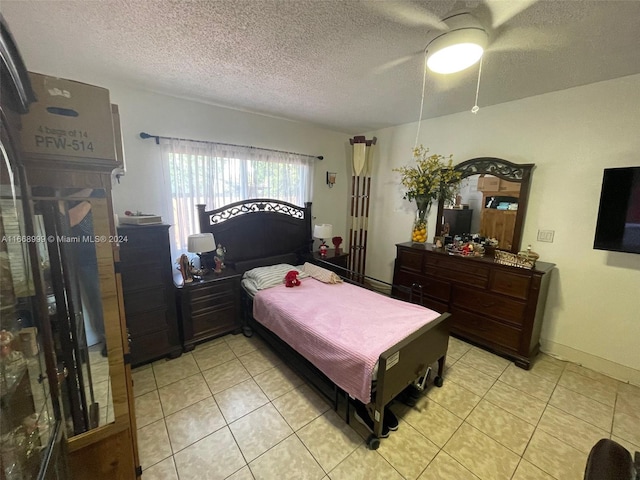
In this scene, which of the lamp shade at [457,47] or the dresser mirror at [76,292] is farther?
the lamp shade at [457,47]

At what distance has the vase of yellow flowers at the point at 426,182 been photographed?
3.12m

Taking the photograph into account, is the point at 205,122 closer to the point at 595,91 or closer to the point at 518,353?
the point at 595,91

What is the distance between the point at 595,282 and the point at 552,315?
485mm

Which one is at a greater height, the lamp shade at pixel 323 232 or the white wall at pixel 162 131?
the white wall at pixel 162 131

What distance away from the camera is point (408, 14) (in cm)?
138

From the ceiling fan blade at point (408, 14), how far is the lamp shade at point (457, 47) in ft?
0.27

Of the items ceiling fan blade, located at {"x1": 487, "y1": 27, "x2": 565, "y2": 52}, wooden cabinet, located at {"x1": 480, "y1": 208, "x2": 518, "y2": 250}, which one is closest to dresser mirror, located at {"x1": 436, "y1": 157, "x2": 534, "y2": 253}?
wooden cabinet, located at {"x1": 480, "y1": 208, "x2": 518, "y2": 250}

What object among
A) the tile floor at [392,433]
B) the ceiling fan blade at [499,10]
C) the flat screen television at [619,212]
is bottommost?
the tile floor at [392,433]

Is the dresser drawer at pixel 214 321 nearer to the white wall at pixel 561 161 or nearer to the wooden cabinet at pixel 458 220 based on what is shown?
the white wall at pixel 561 161

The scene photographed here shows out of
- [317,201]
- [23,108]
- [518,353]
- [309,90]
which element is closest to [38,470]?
[23,108]

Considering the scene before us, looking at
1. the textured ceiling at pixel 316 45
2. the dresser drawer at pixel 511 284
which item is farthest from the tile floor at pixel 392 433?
the textured ceiling at pixel 316 45

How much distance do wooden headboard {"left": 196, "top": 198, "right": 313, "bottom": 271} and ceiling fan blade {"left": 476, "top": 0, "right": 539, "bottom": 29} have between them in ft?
8.46

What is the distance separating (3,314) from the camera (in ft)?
2.67

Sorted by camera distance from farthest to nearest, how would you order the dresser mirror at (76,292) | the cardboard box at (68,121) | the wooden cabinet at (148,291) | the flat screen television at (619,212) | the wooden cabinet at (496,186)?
the wooden cabinet at (496,186)
the wooden cabinet at (148,291)
the flat screen television at (619,212)
the dresser mirror at (76,292)
the cardboard box at (68,121)
